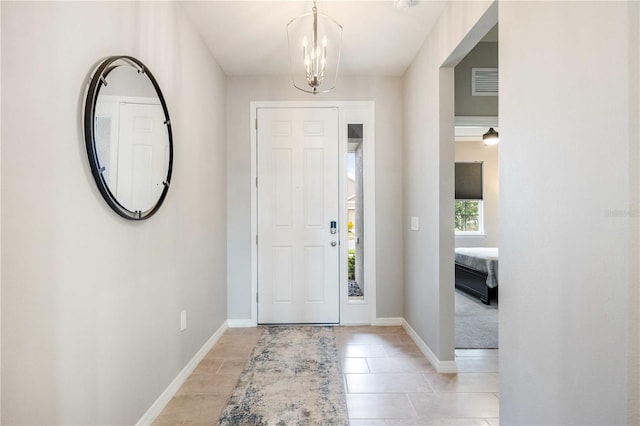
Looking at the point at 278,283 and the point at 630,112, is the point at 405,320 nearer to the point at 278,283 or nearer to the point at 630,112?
the point at 278,283

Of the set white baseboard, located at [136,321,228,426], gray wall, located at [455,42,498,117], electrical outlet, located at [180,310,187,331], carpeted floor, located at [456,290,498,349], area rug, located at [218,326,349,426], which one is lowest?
carpeted floor, located at [456,290,498,349]

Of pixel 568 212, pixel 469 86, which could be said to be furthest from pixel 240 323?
pixel 469 86

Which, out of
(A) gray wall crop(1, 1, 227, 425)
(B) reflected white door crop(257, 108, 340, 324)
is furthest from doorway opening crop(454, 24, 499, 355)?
(A) gray wall crop(1, 1, 227, 425)

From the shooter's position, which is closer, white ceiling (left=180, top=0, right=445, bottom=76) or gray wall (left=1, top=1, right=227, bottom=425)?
gray wall (left=1, top=1, right=227, bottom=425)

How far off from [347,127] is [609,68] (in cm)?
249

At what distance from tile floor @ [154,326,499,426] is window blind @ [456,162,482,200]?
449cm

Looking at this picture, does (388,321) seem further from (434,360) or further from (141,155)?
(141,155)

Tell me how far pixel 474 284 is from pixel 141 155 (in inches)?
171

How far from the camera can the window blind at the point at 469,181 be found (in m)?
6.55

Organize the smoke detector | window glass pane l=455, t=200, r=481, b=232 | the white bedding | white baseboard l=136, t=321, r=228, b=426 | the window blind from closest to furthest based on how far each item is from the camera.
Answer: white baseboard l=136, t=321, r=228, b=426
the smoke detector
the white bedding
the window blind
window glass pane l=455, t=200, r=481, b=232

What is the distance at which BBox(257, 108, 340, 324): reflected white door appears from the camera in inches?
129

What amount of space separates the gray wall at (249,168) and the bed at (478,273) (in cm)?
155

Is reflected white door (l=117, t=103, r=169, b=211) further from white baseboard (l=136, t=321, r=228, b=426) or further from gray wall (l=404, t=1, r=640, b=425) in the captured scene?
gray wall (l=404, t=1, r=640, b=425)

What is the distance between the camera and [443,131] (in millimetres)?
2359
